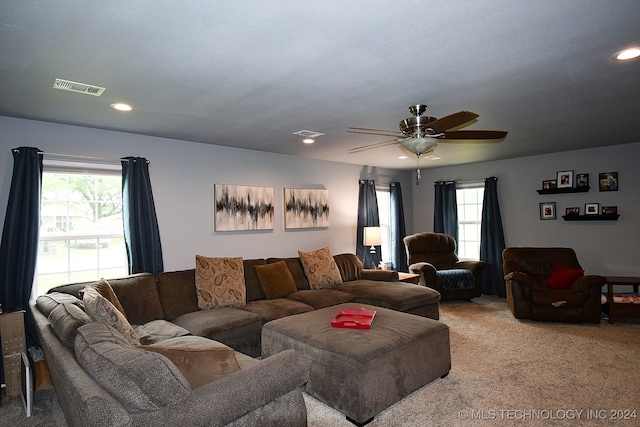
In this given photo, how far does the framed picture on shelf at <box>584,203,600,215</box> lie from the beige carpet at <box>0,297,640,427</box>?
1.90 metres

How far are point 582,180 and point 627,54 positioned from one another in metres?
3.87

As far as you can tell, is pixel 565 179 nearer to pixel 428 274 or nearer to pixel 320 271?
pixel 428 274

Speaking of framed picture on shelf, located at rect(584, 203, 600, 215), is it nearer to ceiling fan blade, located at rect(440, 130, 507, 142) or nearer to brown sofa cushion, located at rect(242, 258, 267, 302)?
ceiling fan blade, located at rect(440, 130, 507, 142)

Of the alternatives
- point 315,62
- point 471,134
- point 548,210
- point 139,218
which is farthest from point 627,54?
point 139,218

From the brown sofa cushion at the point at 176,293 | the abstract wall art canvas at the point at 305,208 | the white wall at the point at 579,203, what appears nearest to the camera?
the brown sofa cushion at the point at 176,293

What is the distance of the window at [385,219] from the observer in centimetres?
705

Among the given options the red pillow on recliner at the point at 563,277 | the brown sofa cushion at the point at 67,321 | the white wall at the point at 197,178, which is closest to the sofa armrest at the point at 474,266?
the red pillow on recliner at the point at 563,277

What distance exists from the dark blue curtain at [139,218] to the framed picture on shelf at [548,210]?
5.78 metres

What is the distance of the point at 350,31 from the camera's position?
1.91 metres

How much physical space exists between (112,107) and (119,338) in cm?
214

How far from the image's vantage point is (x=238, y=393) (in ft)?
5.25

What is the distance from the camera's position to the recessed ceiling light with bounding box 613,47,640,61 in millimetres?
2195

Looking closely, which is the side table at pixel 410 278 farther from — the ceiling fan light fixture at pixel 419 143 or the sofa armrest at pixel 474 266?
the ceiling fan light fixture at pixel 419 143

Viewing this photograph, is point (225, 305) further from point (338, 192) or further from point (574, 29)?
point (574, 29)
